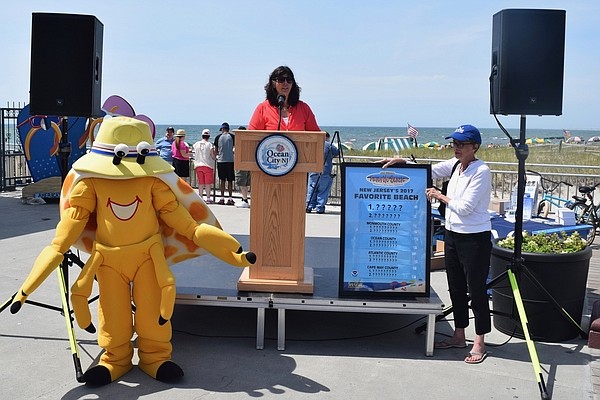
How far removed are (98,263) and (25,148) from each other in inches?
393

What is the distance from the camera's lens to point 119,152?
4344 millimetres

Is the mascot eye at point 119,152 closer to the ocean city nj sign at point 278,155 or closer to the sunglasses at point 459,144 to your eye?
the ocean city nj sign at point 278,155

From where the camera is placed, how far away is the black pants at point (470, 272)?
15.7 feet

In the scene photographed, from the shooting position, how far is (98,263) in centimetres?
432

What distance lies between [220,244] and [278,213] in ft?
2.09

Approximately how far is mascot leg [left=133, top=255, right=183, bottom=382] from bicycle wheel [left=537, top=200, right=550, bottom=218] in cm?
640

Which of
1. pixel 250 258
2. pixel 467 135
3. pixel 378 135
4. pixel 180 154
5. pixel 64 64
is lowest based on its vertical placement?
pixel 250 258

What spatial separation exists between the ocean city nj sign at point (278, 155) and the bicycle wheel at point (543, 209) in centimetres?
550

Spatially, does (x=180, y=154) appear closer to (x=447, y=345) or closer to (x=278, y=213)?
(x=278, y=213)

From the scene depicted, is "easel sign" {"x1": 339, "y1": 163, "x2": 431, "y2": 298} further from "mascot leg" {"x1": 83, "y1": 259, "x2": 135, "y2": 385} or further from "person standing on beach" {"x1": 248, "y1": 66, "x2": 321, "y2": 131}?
"mascot leg" {"x1": 83, "y1": 259, "x2": 135, "y2": 385}

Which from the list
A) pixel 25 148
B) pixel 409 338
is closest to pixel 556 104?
pixel 409 338

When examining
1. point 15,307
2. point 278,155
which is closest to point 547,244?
point 278,155

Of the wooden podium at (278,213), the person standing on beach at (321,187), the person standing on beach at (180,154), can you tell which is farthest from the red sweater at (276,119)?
the person standing on beach at (180,154)

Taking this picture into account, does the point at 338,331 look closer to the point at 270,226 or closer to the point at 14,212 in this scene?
the point at 270,226
